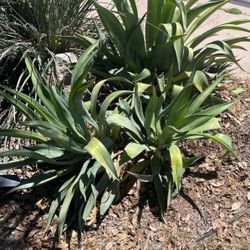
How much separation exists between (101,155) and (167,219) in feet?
2.07

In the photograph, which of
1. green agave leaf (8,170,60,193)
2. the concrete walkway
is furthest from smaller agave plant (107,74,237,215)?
the concrete walkway

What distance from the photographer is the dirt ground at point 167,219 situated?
323cm

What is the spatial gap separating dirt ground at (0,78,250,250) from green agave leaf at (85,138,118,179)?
425mm

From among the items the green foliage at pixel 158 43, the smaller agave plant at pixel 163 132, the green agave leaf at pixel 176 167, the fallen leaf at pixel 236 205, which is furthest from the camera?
the green foliage at pixel 158 43

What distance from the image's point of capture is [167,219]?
332 centimetres

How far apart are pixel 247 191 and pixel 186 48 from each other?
1.07 metres

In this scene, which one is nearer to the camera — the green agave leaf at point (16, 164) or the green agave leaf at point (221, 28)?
the green agave leaf at point (16, 164)

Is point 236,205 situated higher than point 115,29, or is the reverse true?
point 115,29

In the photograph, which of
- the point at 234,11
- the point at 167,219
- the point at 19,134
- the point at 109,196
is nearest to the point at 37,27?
the point at 19,134

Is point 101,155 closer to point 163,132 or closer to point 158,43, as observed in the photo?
point 163,132

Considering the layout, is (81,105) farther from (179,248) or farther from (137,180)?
(179,248)

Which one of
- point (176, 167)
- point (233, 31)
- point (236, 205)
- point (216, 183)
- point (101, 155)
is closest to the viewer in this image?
point (101, 155)

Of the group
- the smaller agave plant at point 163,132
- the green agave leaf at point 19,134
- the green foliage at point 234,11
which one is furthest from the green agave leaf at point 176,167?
the green foliage at point 234,11

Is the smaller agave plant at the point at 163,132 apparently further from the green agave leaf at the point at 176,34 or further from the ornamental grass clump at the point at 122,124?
the green agave leaf at the point at 176,34
